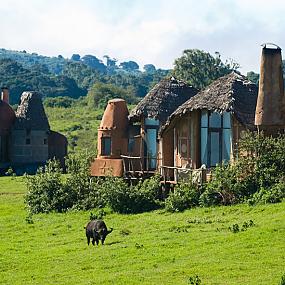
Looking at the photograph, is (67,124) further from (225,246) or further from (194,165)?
(225,246)

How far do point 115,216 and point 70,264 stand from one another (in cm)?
960

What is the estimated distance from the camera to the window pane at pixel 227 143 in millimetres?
33938

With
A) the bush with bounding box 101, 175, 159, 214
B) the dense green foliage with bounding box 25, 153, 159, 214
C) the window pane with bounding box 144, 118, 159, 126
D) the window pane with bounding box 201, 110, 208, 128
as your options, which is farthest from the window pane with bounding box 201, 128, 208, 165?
the window pane with bounding box 144, 118, 159, 126

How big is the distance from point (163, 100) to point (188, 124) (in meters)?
2.90

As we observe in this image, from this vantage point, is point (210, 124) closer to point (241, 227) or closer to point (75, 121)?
point (241, 227)

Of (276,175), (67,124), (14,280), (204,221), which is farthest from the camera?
(67,124)

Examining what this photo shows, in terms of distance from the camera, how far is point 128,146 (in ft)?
129

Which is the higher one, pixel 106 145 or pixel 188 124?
pixel 188 124

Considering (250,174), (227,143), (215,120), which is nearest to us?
(250,174)

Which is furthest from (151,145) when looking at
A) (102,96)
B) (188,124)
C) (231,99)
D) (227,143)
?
(102,96)

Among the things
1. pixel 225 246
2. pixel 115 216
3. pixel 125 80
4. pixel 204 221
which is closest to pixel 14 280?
pixel 225 246

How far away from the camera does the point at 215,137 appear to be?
1368 inches

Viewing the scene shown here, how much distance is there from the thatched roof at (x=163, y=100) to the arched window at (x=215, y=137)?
3.08m

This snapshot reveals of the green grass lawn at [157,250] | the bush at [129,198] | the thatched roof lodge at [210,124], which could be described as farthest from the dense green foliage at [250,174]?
the bush at [129,198]
